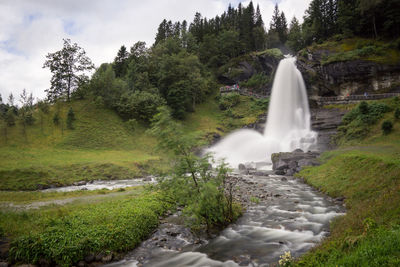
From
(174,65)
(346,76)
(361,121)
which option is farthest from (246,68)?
(361,121)

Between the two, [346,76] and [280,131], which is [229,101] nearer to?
[280,131]

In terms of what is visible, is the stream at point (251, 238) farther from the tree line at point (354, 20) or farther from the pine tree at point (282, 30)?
the pine tree at point (282, 30)

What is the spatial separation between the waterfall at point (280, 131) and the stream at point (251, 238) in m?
24.3

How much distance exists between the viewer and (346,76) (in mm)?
48844

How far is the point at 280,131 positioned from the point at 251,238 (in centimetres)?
4282

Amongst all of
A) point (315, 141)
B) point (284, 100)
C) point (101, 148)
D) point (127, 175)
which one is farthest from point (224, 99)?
point (127, 175)

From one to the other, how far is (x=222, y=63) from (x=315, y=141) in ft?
179

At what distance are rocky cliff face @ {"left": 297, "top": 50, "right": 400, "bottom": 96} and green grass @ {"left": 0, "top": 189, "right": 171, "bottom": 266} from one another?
2071 inches

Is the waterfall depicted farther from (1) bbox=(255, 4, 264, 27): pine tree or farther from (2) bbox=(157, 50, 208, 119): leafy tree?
(1) bbox=(255, 4, 264, 27): pine tree

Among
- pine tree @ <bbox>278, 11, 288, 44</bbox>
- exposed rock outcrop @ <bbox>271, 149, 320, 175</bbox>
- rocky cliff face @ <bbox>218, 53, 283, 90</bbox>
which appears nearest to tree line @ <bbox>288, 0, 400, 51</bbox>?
rocky cliff face @ <bbox>218, 53, 283, 90</bbox>

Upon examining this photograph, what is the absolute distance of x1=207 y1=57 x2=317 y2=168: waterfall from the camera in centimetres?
4191

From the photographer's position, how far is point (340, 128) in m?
36.1

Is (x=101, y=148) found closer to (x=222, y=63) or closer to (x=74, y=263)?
(x=74, y=263)

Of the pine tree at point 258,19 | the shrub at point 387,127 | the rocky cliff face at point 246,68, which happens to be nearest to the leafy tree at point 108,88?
the rocky cliff face at point 246,68
